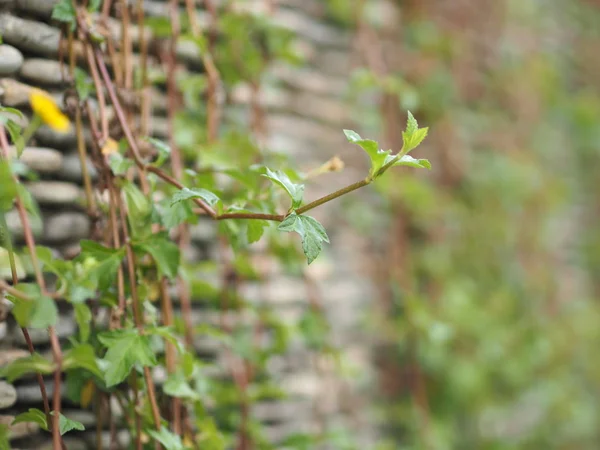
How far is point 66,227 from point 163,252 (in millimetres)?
245

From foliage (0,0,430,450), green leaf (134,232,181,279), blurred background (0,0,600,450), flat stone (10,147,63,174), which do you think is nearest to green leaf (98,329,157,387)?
foliage (0,0,430,450)

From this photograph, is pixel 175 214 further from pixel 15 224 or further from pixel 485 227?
pixel 485 227

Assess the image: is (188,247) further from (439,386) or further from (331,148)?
(439,386)

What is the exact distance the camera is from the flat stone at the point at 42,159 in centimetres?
106

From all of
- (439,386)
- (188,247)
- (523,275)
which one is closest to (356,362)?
(439,386)

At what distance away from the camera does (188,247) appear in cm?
135

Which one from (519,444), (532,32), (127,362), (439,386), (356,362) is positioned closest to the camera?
(127,362)

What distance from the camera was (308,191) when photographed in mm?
1601

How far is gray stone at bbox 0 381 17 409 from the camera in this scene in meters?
0.97

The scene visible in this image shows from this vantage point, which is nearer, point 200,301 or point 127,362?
point 127,362

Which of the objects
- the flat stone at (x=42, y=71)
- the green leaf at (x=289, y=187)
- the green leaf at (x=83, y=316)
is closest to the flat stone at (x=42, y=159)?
the flat stone at (x=42, y=71)

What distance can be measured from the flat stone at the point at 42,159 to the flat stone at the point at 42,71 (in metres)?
0.12

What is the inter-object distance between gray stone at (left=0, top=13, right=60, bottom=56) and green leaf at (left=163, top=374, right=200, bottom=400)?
587mm

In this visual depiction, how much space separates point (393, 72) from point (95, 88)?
1.04 meters
